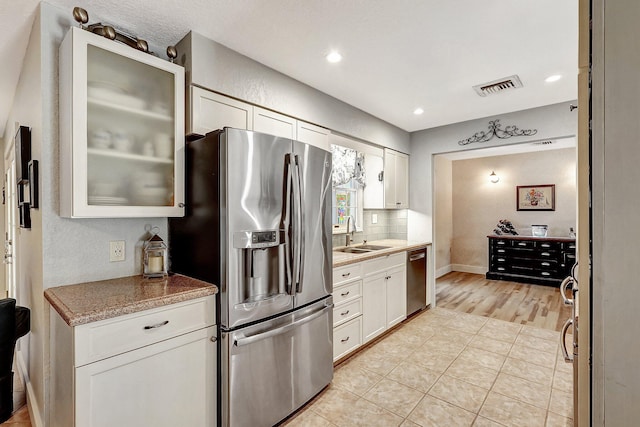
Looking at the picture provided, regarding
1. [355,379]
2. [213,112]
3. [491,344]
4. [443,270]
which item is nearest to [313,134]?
[213,112]

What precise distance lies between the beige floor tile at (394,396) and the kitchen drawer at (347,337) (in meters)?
0.41

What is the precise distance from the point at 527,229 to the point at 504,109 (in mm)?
3462

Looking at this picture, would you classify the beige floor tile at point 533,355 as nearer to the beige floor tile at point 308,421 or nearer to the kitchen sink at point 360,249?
the kitchen sink at point 360,249

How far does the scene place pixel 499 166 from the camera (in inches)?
251

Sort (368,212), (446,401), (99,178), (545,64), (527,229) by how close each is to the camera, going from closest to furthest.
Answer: (99,178)
(446,401)
(545,64)
(368,212)
(527,229)

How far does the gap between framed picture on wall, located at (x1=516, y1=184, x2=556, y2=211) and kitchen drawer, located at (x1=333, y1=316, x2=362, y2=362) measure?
16.3 feet

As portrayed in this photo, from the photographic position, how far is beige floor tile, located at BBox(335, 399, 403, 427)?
77.6 inches

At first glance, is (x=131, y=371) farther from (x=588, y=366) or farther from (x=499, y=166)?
(x=499, y=166)

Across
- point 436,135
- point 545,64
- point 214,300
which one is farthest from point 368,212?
point 214,300

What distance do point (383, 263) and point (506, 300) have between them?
8.79 ft

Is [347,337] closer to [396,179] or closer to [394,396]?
[394,396]

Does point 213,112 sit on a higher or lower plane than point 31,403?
higher

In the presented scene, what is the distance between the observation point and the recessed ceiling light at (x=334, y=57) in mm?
2309

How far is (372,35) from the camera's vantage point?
208cm
